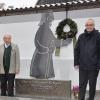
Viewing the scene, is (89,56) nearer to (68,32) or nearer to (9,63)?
(9,63)

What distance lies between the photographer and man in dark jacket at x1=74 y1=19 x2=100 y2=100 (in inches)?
296

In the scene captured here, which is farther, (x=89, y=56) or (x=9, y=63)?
(x=9, y=63)

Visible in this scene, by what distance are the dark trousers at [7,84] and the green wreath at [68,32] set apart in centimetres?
276

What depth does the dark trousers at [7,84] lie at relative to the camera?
9586 mm

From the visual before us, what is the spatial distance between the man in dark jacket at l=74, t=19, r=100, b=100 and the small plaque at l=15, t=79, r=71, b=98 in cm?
187

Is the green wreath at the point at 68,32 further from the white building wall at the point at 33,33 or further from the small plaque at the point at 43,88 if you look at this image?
the small plaque at the point at 43,88

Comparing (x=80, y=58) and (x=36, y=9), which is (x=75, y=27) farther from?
(x=80, y=58)

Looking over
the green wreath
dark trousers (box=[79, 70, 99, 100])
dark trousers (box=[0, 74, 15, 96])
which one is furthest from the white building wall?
dark trousers (box=[79, 70, 99, 100])

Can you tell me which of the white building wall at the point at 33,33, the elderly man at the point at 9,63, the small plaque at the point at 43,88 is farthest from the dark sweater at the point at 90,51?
the white building wall at the point at 33,33

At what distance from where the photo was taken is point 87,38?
761cm

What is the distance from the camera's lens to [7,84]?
383 inches

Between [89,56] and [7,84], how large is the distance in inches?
118

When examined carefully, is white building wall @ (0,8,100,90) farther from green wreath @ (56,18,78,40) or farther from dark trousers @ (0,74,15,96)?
dark trousers @ (0,74,15,96)

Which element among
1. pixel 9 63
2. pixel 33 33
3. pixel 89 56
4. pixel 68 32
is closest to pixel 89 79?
pixel 89 56
